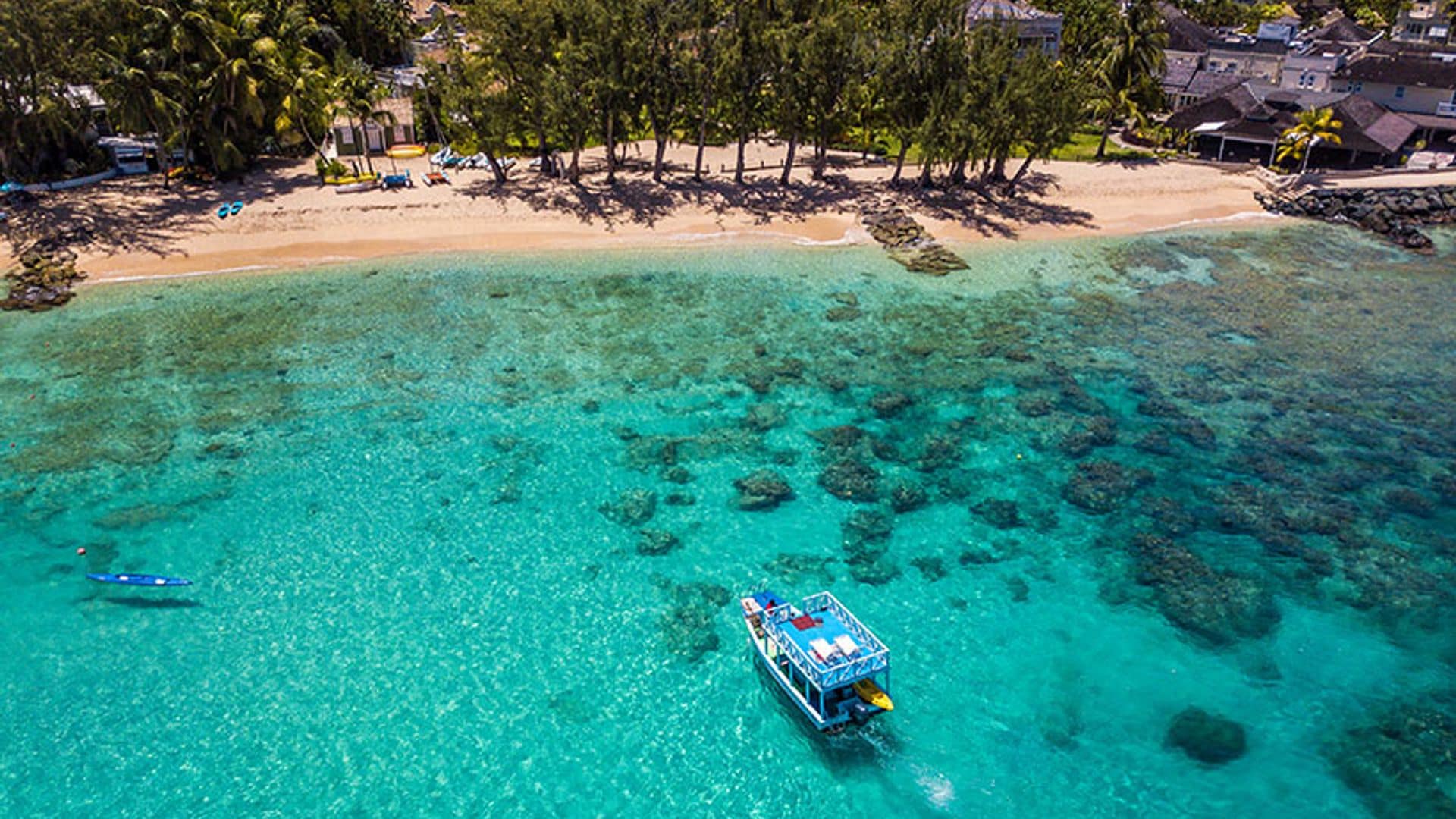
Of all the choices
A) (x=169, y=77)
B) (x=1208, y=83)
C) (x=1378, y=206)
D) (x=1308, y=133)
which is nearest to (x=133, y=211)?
(x=169, y=77)

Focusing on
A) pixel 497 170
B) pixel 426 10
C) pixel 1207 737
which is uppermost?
pixel 426 10

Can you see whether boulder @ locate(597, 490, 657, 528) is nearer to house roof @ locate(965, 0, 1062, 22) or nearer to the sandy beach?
the sandy beach

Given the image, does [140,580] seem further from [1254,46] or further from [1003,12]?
[1254,46]

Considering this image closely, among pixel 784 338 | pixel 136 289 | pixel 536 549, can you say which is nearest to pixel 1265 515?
pixel 784 338

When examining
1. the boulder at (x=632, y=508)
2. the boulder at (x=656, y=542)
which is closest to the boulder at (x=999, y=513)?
the boulder at (x=656, y=542)

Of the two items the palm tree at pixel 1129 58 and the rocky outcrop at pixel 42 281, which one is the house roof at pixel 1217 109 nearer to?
the palm tree at pixel 1129 58

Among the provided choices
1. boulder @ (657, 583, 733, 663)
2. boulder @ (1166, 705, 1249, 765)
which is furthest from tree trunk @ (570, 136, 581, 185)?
boulder @ (1166, 705, 1249, 765)
